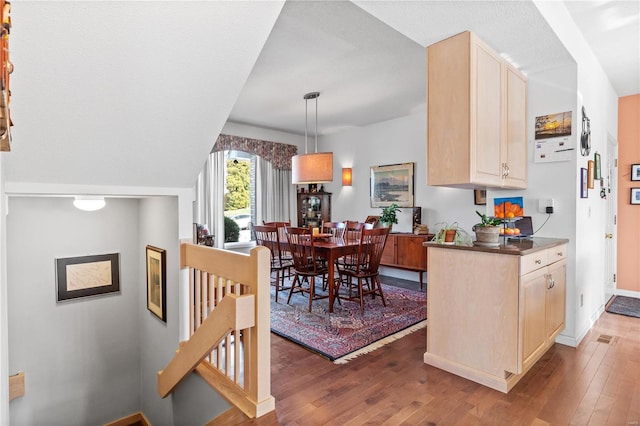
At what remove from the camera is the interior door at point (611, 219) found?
4.24m

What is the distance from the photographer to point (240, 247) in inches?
246

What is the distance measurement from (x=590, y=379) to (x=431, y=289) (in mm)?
1144

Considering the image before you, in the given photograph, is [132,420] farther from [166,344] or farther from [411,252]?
[411,252]

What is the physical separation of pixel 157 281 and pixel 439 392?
2305mm

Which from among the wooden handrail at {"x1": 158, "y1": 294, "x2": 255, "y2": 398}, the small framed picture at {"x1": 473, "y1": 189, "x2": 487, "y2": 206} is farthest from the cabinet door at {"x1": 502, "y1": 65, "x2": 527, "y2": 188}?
the wooden handrail at {"x1": 158, "y1": 294, "x2": 255, "y2": 398}

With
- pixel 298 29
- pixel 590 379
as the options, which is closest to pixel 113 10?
pixel 298 29

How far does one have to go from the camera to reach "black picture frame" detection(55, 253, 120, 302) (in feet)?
10.1


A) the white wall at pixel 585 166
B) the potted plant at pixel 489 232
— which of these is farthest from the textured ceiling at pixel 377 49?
the potted plant at pixel 489 232

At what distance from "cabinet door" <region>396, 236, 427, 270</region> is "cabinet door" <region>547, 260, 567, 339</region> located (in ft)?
6.90

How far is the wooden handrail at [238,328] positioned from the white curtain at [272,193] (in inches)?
157

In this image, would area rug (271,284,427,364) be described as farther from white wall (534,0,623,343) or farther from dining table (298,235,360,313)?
white wall (534,0,623,343)

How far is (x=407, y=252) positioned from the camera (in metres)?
5.21

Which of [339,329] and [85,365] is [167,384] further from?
[339,329]

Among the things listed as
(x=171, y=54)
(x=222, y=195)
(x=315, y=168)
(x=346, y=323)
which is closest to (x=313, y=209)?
(x=222, y=195)
